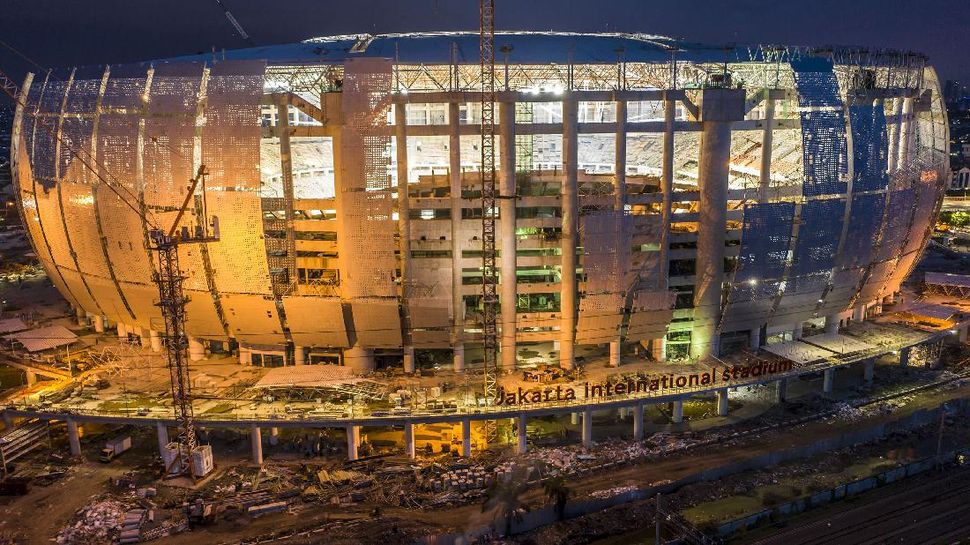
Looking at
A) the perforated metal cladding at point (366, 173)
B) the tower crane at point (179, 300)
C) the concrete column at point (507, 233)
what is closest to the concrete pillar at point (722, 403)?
the concrete column at point (507, 233)

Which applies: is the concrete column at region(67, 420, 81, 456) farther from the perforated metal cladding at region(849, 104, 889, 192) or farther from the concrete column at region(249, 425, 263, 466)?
the perforated metal cladding at region(849, 104, 889, 192)

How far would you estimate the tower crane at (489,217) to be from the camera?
50125 millimetres

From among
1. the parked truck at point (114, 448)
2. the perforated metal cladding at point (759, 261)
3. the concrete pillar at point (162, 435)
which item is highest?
the perforated metal cladding at point (759, 261)

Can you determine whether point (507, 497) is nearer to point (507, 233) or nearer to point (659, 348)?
point (507, 233)

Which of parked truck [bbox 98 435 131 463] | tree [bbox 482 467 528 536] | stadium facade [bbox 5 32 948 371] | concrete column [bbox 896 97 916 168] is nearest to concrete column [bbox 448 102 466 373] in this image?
stadium facade [bbox 5 32 948 371]

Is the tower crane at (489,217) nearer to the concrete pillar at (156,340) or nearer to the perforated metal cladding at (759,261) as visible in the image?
the perforated metal cladding at (759,261)

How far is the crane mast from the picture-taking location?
50125 mm

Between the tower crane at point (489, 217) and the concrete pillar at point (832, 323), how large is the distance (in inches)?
1172

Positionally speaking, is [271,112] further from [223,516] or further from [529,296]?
[223,516]

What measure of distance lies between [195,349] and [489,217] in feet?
87.6

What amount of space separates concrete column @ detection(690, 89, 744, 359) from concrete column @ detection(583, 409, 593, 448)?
44.1 feet

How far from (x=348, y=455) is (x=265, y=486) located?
576 centimetres

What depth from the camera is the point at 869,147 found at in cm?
5762

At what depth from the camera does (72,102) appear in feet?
191
